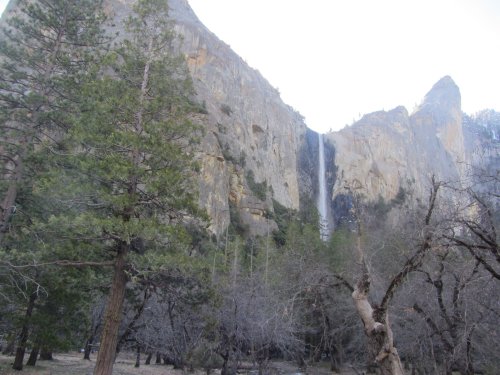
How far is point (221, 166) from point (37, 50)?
33202 mm

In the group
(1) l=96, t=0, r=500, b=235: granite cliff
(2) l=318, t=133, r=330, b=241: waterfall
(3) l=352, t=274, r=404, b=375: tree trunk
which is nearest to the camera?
(3) l=352, t=274, r=404, b=375: tree trunk

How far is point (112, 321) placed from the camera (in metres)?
10.8

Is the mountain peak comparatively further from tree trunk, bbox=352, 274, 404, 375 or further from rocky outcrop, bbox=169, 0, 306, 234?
tree trunk, bbox=352, 274, 404, 375

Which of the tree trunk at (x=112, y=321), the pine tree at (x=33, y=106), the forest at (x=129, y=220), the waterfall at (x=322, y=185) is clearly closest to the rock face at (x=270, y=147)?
the waterfall at (x=322, y=185)

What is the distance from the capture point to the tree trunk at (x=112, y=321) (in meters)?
10.5

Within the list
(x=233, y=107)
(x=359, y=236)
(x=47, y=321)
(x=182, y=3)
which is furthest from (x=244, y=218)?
(x=182, y=3)

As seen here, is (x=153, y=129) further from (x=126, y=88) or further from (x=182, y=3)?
(x=182, y=3)

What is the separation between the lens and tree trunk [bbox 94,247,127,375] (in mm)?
10461

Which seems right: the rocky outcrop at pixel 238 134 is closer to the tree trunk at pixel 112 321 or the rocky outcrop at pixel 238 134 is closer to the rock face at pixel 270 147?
the rock face at pixel 270 147

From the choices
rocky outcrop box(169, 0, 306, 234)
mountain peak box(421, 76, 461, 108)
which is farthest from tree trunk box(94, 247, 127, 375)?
mountain peak box(421, 76, 461, 108)

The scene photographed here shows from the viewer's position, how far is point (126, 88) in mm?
12969

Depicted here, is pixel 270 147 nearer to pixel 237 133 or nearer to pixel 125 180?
pixel 237 133

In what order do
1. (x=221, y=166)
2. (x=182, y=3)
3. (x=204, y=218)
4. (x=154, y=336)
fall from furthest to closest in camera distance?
(x=182, y=3) → (x=221, y=166) → (x=154, y=336) → (x=204, y=218)

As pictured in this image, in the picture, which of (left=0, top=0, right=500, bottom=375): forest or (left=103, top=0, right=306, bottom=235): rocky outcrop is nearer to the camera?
(left=0, top=0, right=500, bottom=375): forest
